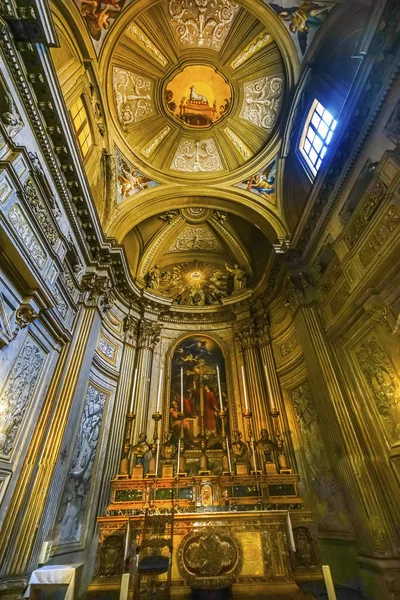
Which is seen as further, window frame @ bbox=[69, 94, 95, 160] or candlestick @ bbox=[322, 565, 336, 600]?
window frame @ bbox=[69, 94, 95, 160]

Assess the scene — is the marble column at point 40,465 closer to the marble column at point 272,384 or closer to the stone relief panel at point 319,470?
the marble column at point 272,384

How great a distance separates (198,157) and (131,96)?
114 inches

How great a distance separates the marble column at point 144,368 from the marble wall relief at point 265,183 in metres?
5.89

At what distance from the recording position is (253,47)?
8.95 metres

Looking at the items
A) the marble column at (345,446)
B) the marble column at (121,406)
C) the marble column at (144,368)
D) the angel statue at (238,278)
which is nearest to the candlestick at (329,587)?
the marble column at (345,446)

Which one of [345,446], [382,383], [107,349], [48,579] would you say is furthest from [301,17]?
[48,579]

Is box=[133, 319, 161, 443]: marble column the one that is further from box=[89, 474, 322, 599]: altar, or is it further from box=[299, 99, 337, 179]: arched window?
box=[299, 99, 337, 179]: arched window

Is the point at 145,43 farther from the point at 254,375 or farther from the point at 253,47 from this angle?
the point at 254,375

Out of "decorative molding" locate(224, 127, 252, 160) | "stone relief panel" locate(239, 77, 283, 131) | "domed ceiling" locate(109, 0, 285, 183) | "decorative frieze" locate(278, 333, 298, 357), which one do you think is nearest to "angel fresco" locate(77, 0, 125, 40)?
"domed ceiling" locate(109, 0, 285, 183)

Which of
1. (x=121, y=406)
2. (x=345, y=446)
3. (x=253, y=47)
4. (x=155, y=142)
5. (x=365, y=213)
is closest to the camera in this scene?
(x=345, y=446)

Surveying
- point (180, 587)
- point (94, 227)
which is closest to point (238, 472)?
point (180, 587)

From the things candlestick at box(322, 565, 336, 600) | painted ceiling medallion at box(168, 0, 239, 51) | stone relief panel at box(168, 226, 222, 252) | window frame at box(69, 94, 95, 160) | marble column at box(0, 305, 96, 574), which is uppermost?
painted ceiling medallion at box(168, 0, 239, 51)

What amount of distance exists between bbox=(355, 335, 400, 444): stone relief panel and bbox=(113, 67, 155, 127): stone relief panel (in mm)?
9787

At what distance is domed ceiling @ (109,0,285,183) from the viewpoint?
28.6 feet
